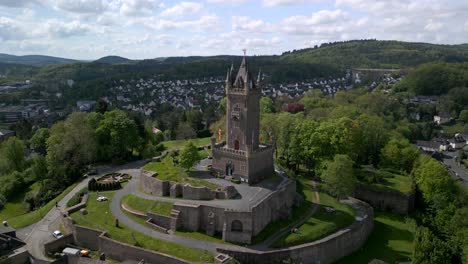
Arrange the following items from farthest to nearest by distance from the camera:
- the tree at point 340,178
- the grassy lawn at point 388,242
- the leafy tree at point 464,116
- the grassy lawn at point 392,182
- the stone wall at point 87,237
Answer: the leafy tree at point 464,116, the grassy lawn at point 392,182, the tree at point 340,178, the grassy lawn at point 388,242, the stone wall at point 87,237

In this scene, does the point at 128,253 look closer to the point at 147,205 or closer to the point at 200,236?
the point at 200,236

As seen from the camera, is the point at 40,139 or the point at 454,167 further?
the point at 454,167

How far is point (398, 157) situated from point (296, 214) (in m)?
28.1

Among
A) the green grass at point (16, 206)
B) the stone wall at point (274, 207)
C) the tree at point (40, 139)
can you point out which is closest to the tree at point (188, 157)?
the stone wall at point (274, 207)

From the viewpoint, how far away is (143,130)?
7688 cm

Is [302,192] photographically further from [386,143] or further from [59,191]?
[59,191]

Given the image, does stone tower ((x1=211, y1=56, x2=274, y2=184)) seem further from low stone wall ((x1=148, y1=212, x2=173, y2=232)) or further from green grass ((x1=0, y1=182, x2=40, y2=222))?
green grass ((x1=0, y1=182, x2=40, y2=222))

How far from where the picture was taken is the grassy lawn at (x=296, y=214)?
42406mm

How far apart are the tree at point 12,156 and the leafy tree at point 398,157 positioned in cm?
6107

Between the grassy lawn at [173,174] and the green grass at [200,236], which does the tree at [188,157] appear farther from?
the green grass at [200,236]

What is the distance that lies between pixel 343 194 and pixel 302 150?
10848 mm

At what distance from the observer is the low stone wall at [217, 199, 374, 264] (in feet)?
128

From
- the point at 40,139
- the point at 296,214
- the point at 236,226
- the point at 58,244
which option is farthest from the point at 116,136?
the point at 296,214

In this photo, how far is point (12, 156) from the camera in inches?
2643
